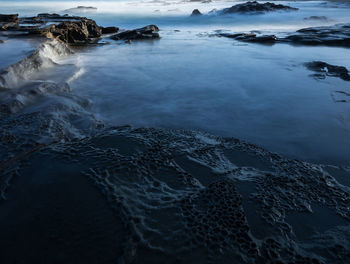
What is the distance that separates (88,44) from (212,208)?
11.5 m

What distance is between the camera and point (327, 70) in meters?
6.97

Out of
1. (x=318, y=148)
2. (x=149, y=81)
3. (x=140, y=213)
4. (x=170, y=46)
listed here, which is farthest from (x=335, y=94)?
(x=170, y=46)

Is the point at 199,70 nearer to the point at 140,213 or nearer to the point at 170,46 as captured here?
the point at 170,46

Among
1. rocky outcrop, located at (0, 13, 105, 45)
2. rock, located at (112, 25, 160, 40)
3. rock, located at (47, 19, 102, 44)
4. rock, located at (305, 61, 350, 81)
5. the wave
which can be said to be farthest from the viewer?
rock, located at (112, 25, 160, 40)

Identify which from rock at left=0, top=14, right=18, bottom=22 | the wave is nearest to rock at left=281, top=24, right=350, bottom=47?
the wave

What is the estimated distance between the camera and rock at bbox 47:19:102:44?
34.7ft

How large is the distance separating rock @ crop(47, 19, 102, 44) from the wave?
79.3 inches

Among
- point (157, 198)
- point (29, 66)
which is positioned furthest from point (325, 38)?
point (157, 198)

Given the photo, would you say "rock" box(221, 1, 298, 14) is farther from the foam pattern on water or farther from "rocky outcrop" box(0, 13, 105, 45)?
the foam pattern on water

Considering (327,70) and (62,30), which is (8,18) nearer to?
(62,30)

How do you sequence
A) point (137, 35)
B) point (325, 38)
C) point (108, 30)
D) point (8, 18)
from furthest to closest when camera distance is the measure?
1. point (108, 30)
2. point (137, 35)
3. point (8, 18)
4. point (325, 38)

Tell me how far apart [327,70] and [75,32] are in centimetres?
1095

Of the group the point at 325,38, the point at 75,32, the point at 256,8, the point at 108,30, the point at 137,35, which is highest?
the point at 256,8

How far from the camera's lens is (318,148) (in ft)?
10.8
